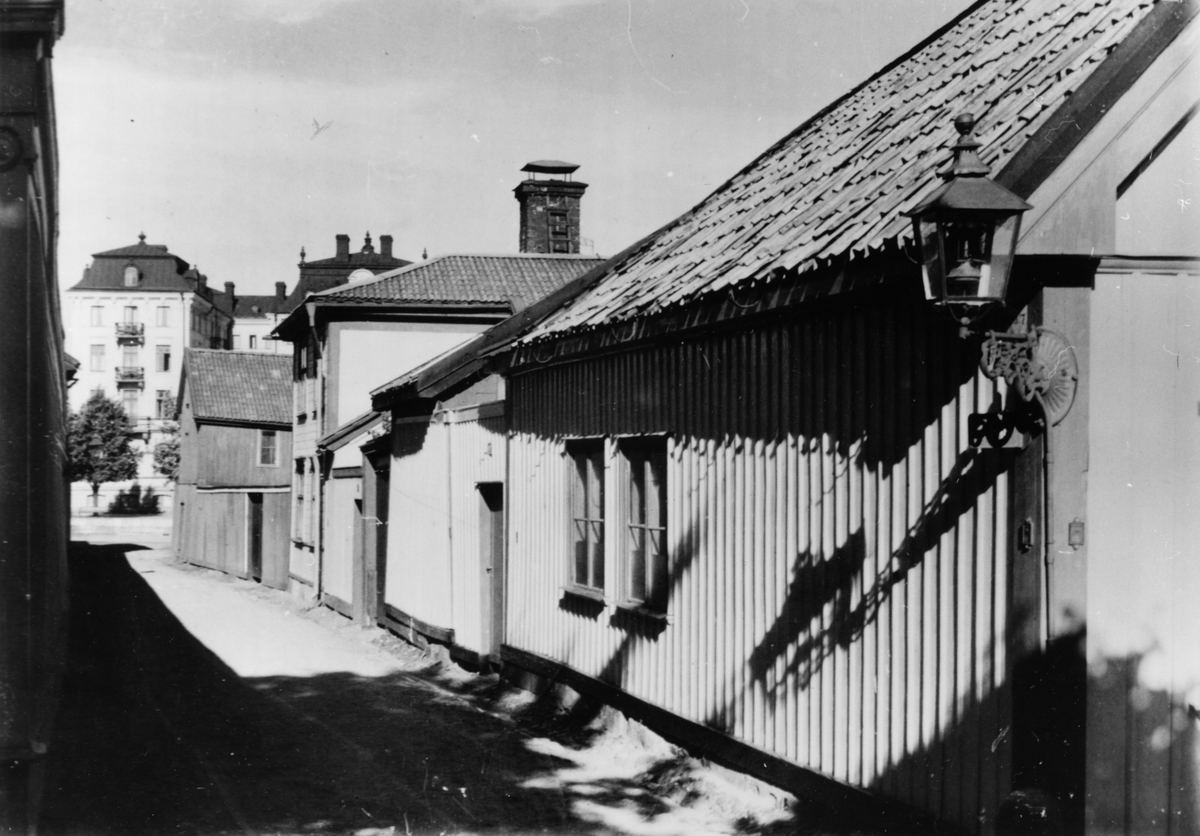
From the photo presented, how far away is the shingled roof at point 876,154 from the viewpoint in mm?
5781

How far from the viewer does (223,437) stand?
3544 cm

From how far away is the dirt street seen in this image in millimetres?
7039

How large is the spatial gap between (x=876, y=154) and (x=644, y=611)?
11.9ft

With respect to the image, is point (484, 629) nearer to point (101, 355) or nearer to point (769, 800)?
point (769, 800)

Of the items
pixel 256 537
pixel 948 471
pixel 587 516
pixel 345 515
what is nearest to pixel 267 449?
pixel 256 537

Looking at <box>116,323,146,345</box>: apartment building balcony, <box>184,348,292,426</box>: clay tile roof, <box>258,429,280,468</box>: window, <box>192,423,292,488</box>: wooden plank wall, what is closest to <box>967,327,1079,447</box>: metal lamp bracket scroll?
<box>192,423,292,488</box>: wooden plank wall

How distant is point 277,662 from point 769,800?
27.9ft

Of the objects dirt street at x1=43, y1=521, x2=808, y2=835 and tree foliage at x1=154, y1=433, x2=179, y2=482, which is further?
tree foliage at x1=154, y1=433, x2=179, y2=482

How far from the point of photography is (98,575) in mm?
25484

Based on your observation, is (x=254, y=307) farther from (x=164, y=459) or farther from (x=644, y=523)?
(x=644, y=523)

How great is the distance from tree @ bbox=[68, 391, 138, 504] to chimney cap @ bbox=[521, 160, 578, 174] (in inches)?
1194

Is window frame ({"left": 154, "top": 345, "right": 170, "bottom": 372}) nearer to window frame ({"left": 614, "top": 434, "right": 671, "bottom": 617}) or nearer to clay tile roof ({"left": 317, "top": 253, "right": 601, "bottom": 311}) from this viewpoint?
clay tile roof ({"left": 317, "top": 253, "right": 601, "bottom": 311})

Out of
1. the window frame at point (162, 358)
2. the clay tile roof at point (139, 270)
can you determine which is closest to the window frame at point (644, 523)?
the clay tile roof at point (139, 270)

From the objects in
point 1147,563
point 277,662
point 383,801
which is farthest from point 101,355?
A: point 1147,563
